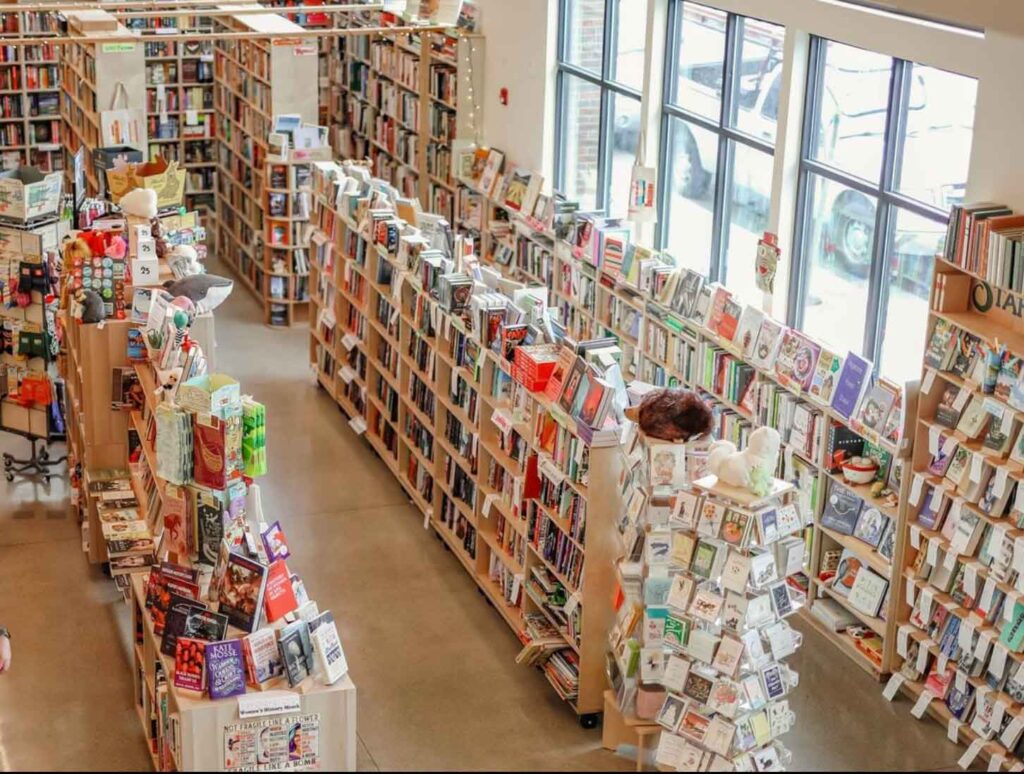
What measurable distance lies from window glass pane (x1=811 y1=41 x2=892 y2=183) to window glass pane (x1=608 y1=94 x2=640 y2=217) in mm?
2319

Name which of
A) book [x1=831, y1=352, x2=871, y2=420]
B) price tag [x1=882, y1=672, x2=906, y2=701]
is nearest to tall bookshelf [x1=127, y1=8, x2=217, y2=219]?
book [x1=831, y1=352, x2=871, y2=420]

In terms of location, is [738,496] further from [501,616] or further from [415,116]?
[415,116]

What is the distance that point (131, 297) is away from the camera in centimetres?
886

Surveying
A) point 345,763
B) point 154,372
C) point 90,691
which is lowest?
point 90,691

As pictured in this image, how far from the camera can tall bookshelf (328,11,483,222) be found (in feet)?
44.1

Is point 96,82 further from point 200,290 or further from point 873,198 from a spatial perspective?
point 873,198

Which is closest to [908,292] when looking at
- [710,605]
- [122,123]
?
[710,605]

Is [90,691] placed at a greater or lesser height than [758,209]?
lesser

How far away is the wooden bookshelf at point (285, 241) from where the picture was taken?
13.9 metres

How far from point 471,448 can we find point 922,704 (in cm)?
306

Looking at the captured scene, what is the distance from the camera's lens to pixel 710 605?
6.67 m

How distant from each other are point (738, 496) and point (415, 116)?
8.65m

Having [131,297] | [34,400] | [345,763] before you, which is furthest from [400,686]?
[34,400]

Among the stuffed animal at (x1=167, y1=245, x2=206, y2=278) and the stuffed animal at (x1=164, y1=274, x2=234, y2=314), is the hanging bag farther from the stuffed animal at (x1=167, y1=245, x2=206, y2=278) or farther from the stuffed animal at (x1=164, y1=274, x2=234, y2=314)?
the stuffed animal at (x1=164, y1=274, x2=234, y2=314)
